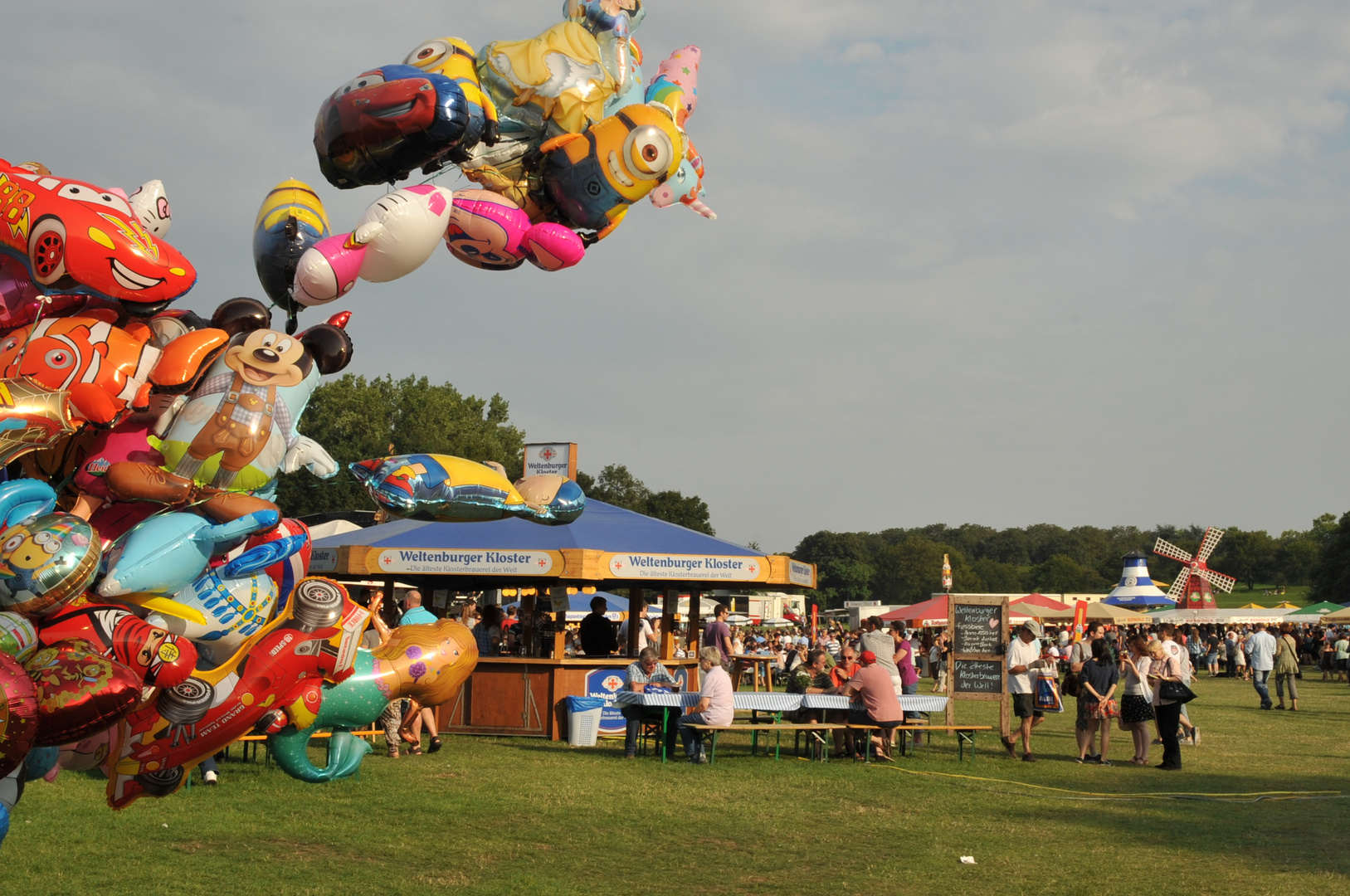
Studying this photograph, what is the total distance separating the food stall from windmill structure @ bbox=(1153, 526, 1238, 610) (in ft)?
177

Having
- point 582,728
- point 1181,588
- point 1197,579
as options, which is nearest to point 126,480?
point 582,728

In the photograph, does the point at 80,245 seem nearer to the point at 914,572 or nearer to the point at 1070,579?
the point at 914,572

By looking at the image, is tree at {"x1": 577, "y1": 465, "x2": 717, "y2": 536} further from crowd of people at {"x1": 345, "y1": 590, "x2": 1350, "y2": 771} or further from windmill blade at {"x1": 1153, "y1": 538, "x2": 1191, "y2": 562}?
crowd of people at {"x1": 345, "y1": 590, "x2": 1350, "y2": 771}

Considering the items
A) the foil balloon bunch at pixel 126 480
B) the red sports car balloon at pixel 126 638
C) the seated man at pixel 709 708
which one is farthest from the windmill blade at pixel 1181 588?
the red sports car balloon at pixel 126 638

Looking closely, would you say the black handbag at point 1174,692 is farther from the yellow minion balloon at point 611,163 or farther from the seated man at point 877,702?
the yellow minion balloon at point 611,163

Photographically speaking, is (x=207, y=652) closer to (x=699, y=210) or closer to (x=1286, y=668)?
(x=699, y=210)

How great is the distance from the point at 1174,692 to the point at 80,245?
1258 centimetres

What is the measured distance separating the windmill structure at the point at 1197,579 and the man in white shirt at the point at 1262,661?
4175 cm

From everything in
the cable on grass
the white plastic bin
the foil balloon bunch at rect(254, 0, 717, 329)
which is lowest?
the cable on grass

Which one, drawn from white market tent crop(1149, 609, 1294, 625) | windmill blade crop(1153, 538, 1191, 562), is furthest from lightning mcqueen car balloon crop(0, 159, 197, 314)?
windmill blade crop(1153, 538, 1191, 562)

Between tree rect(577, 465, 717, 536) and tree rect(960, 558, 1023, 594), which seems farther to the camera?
tree rect(960, 558, 1023, 594)

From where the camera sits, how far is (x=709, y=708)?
42.3ft

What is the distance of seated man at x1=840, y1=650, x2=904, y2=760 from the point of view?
1330cm

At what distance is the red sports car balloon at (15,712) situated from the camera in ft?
12.6
